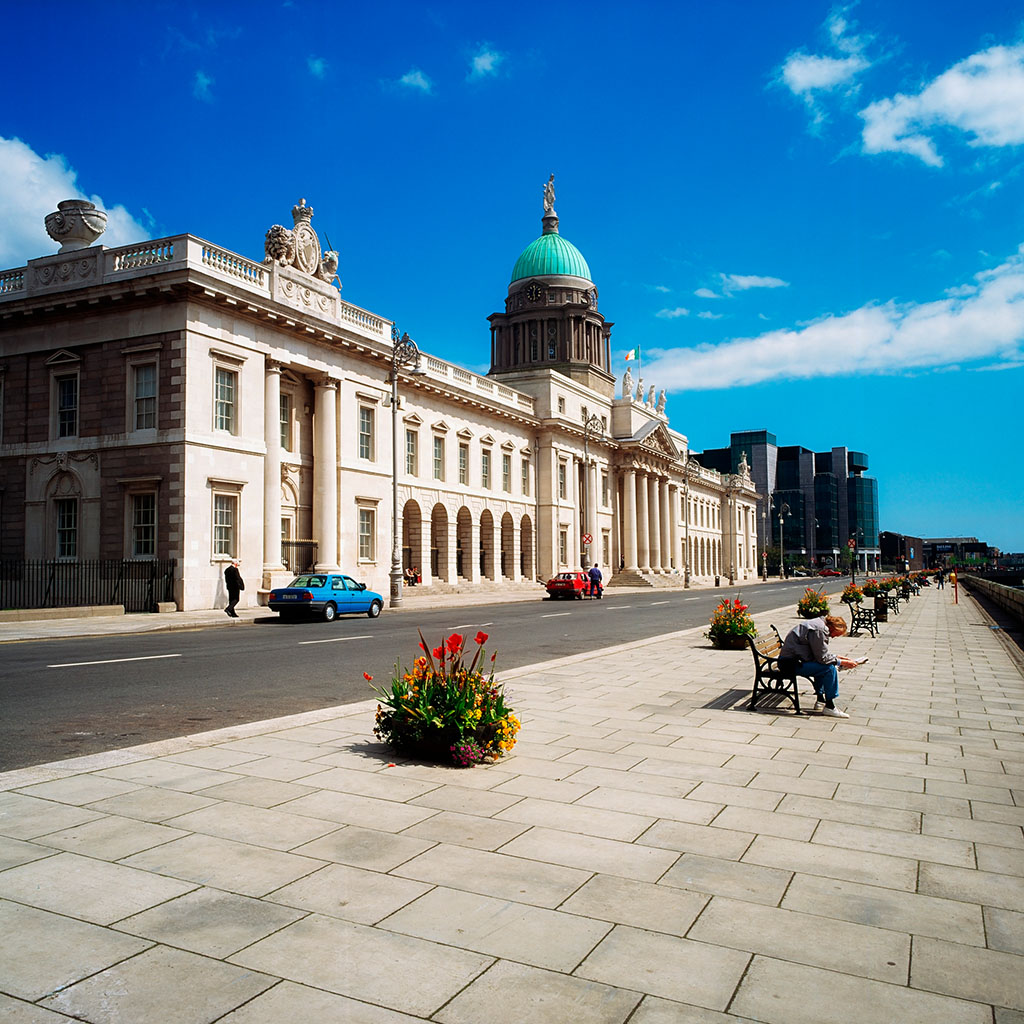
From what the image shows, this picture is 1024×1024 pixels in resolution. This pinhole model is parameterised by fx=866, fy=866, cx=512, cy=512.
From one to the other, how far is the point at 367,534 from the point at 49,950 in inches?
1440

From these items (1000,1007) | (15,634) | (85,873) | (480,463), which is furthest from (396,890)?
(480,463)

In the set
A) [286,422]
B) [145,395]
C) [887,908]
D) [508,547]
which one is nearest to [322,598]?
[145,395]

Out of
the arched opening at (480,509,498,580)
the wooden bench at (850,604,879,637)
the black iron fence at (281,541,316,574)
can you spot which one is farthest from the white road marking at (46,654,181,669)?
the arched opening at (480,509,498,580)

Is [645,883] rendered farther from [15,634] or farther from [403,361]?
[403,361]

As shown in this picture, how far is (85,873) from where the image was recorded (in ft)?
15.0

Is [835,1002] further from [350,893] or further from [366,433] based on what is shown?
[366,433]

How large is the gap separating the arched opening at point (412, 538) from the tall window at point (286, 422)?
467 inches

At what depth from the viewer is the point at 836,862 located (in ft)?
16.3

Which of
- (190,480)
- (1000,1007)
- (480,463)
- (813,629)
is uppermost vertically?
(480,463)

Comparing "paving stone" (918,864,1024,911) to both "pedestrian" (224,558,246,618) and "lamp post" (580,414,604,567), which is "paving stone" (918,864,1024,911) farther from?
"lamp post" (580,414,604,567)

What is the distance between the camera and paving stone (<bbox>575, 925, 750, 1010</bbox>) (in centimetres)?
343

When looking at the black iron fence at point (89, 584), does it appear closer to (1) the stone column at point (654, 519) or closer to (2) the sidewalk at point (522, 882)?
(2) the sidewalk at point (522, 882)

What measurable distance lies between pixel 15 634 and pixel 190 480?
958cm

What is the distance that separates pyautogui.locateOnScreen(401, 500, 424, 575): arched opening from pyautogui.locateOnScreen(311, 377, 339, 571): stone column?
10.4m
